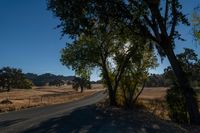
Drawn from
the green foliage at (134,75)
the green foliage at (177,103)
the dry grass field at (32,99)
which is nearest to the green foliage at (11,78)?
the dry grass field at (32,99)

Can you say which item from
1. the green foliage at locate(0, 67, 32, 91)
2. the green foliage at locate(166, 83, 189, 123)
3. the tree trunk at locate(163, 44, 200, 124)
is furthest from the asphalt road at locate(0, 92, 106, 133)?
the green foliage at locate(0, 67, 32, 91)

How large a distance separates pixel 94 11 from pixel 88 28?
1.09m

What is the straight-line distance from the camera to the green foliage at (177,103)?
86.5ft

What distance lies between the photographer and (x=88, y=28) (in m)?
22.0

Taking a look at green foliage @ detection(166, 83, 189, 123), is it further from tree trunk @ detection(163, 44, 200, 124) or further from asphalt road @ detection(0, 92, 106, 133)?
asphalt road @ detection(0, 92, 106, 133)

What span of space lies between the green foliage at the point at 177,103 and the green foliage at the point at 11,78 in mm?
136975

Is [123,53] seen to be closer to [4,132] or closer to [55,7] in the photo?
[55,7]

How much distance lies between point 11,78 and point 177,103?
142 meters

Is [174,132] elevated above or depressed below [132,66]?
below

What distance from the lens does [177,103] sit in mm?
26594

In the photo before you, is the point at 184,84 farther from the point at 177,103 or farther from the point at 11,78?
the point at 11,78

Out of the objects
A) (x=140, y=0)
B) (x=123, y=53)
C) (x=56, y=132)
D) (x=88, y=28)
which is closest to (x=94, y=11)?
(x=88, y=28)

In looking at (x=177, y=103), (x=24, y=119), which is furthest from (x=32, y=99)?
(x=177, y=103)

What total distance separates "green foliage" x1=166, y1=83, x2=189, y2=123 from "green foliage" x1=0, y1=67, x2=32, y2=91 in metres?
Answer: 137
